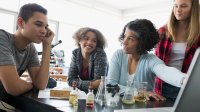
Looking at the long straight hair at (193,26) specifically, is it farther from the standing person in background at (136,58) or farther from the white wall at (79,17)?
the white wall at (79,17)

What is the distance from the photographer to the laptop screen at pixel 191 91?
0.43 meters

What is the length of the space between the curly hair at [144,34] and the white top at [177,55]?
15cm

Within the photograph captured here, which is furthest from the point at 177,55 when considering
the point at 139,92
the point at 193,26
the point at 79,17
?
the point at 79,17

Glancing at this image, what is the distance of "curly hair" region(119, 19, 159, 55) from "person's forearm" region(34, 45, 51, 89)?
24.1 inches

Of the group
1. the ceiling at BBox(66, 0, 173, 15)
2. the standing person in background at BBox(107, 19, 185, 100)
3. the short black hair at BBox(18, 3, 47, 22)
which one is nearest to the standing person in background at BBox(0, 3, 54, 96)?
the short black hair at BBox(18, 3, 47, 22)

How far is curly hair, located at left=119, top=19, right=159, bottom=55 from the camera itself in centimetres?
159

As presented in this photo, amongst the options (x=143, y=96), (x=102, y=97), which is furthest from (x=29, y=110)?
(x=143, y=96)

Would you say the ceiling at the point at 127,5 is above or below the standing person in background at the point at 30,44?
above

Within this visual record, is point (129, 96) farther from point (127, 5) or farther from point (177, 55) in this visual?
point (127, 5)

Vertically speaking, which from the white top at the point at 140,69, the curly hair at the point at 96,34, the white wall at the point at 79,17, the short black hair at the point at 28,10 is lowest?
the white top at the point at 140,69

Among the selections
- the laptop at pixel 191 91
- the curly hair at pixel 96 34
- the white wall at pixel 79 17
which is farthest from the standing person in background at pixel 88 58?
the white wall at pixel 79 17

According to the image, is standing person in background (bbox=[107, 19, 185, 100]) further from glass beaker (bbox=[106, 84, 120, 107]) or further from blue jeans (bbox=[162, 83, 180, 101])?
glass beaker (bbox=[106, 84, 120, 107])

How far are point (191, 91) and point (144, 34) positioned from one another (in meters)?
1.19

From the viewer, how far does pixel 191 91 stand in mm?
443
